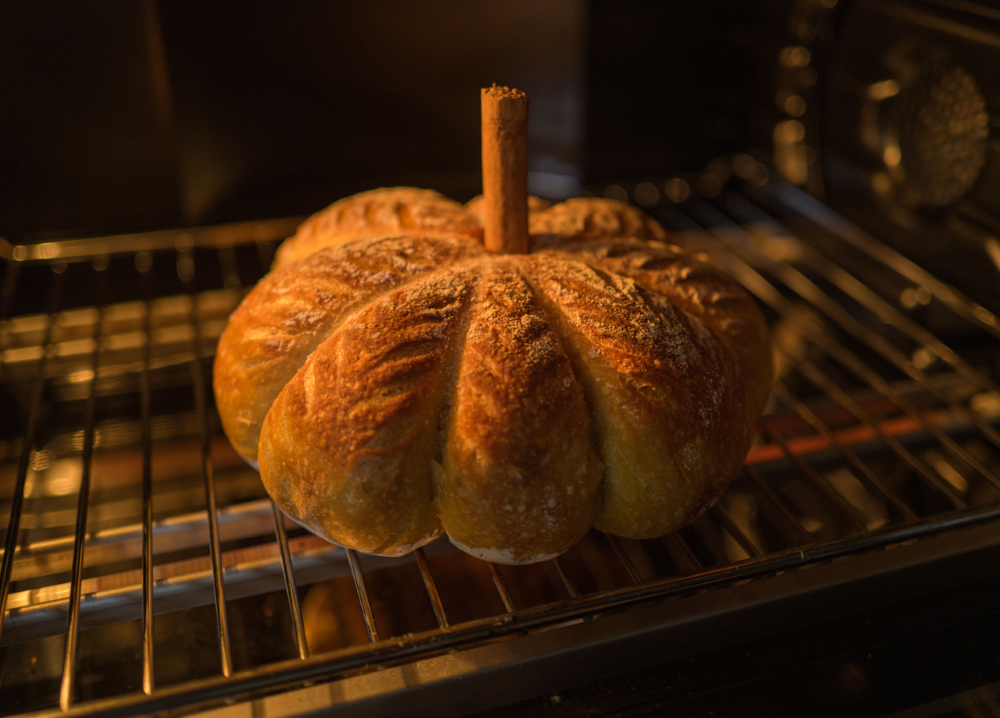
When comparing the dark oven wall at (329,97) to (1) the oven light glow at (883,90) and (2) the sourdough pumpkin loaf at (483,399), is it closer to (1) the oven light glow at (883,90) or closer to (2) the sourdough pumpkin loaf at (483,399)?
(1) the oven light glow at (883,90)

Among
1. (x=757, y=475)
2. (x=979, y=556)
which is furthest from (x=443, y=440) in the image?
(x=979, y=556)

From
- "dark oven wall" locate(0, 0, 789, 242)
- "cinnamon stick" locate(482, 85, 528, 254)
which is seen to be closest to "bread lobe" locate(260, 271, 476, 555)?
"cinnamon stick" locate(482, 85, 528, 254)

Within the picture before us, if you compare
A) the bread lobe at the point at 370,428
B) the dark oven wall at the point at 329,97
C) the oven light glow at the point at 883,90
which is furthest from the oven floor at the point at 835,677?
the dark oven wall at the point at 329,97

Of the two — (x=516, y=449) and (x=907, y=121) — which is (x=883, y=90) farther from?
(x=516, y=449)

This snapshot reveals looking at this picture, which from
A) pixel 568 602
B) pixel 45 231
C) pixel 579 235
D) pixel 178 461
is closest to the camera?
pixel 568 602

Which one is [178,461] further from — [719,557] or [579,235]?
[719,557]

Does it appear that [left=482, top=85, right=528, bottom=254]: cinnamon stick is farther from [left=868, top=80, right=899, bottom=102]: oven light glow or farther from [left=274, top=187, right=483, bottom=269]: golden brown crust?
[left=868, top=80, right=899, bottom=102]: oven light glow

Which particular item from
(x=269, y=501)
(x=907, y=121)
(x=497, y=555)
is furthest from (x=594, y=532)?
(x=907, y=121)
